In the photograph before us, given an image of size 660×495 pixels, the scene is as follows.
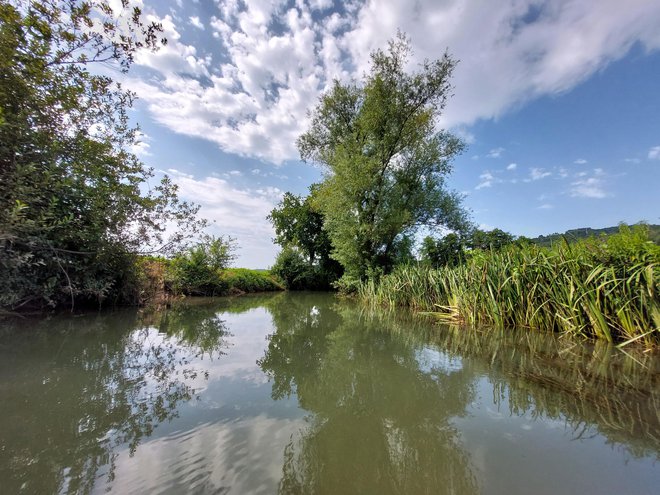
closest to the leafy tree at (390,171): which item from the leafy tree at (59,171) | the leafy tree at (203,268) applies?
the leafy tree at (203,268)

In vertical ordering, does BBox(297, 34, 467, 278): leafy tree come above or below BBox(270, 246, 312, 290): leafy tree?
above

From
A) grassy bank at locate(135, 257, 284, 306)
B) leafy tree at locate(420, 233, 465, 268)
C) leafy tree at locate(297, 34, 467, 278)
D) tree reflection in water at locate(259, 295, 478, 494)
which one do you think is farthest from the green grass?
tree reflection in water at locate(259, 295, 478, 494)

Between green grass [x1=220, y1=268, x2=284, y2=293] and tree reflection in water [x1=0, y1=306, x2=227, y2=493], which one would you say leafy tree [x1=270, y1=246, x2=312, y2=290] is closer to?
green grass [x1=220, y1=268, x2=284, y2=293]

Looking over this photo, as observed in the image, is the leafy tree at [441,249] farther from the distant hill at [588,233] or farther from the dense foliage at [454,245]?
the distant hill at [588,233]

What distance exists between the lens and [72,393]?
3.13 meters

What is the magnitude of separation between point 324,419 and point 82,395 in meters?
2.54

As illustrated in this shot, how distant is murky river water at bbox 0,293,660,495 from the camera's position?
6.27 ft

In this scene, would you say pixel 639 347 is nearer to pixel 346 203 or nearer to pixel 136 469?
pixel 136 469

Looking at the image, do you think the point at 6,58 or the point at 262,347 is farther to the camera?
the point at 262,347

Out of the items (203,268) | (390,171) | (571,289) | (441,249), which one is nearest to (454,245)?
(441,249)

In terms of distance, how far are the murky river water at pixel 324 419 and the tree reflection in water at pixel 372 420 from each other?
0.05 ft

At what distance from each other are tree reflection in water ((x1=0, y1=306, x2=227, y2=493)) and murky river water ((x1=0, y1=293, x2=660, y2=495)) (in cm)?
2

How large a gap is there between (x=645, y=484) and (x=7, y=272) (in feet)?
30.2

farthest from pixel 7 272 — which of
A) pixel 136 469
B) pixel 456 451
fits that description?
pixel 456 451
